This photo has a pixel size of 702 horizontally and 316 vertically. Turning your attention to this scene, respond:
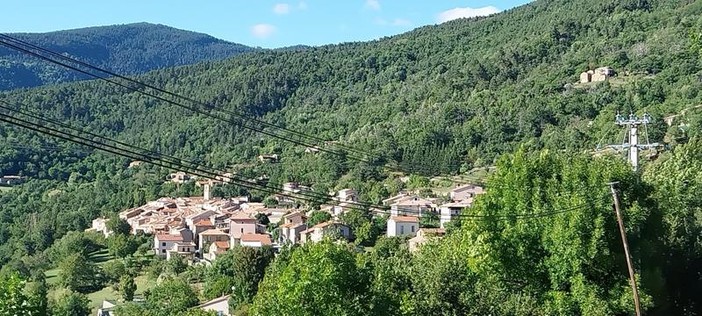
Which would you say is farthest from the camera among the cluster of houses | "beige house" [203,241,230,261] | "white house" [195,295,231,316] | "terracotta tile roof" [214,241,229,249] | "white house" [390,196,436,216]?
"terracotta tile roof" [214,241,229,249]

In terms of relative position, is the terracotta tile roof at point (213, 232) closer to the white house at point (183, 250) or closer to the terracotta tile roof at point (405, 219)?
the white house at point (183, 250)

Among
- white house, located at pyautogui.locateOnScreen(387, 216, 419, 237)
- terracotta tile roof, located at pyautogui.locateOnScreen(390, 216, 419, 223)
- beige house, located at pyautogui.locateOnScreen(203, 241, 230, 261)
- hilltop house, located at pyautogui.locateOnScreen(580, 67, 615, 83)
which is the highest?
hilltop house, located at pyautogui.locateOnScreen(580, 67, 615, 83)

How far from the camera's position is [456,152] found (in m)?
61.4

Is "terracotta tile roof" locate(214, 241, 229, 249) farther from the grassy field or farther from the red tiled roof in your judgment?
the grassy field

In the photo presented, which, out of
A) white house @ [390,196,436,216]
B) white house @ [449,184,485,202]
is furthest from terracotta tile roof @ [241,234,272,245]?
white house @ [449,184,485,202]

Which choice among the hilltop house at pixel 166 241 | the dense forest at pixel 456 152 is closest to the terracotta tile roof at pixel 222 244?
the hilltop house at pixel 166 241

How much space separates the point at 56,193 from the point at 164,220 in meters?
23.1

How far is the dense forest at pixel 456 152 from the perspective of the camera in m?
13.4

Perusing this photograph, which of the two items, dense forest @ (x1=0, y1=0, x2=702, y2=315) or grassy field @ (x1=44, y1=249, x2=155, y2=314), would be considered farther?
grassy field @ (x1=44, y1=249, x2=155, y2=314)

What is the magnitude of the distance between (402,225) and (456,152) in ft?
59.6

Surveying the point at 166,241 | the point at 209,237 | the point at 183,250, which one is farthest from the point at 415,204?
the point at 166,241

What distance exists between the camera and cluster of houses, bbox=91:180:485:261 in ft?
147

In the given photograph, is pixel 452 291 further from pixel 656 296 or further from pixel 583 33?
pixel 583 33

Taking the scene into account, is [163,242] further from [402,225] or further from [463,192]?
[463,192]
